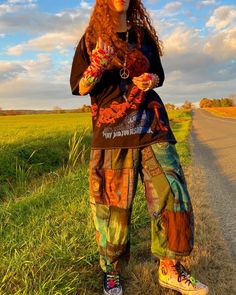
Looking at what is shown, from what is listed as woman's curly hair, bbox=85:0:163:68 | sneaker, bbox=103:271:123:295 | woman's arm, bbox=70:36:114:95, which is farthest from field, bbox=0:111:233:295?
woman's curly hair, bbox=85:0:163:68

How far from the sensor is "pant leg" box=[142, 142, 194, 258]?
257 cm

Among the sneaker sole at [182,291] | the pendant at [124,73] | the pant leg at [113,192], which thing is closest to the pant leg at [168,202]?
the pant leg at [113,192]

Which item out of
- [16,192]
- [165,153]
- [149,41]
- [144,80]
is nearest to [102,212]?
[165,153]

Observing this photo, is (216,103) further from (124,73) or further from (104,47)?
(104,47)

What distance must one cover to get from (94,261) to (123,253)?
0.52 metres

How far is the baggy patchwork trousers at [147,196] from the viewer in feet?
8.45

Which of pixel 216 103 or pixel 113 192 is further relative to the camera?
pixel 216 103

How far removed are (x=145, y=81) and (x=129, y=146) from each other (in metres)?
0.42

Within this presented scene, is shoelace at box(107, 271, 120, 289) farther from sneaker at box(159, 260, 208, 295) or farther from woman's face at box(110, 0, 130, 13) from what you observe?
woman's face at box(110, 0, 130, 13)

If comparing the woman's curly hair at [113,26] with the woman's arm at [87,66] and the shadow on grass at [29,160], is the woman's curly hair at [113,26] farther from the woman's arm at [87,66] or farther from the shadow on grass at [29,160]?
the shadow on grass at [29,160]

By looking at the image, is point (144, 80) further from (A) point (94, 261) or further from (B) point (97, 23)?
(A) point (94, 261)

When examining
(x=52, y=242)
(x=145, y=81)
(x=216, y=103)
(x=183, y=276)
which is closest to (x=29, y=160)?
(x=52, y=242)

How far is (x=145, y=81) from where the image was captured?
8.28ft

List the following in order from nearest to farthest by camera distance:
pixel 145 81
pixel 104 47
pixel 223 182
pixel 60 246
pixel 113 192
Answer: pixel 104 47 < pixel 145 81 < pixel 113 192 < pixel 60 246 < pixel 223 182
